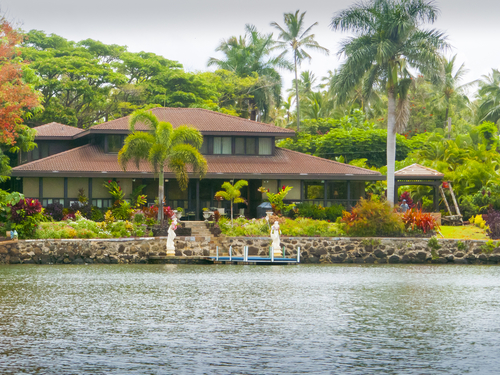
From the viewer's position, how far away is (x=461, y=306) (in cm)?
1769

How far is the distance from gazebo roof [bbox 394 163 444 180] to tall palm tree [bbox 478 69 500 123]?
21916mm

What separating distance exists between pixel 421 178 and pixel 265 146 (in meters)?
9.55

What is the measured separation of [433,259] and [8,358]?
76.3ft

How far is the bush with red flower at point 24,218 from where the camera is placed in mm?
28891

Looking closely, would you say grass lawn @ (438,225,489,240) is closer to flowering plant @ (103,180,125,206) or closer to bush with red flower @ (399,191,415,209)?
bush with red flower @ (399,191,415,209)

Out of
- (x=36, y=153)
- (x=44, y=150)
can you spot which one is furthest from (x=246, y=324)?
(x=44, y=150)

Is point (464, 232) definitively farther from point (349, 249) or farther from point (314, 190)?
point (314, 190)

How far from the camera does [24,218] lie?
2898 centimetres

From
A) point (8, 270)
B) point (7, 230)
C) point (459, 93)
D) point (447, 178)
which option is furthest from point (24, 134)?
point (459, 93)

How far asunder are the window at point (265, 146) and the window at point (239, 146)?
110cm

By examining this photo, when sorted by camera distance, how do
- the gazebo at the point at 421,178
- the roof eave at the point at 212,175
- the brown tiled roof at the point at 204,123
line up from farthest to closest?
the brown tiled roof at the point at 204,123 → the gazebo at the point at 421,178 → the roof eave at the point at 212,175

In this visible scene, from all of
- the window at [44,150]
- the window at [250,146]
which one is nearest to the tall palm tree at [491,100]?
the window at [250,146]

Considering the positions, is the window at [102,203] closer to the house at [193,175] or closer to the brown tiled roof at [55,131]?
the house at [193,175]

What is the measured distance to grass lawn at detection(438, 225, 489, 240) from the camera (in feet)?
106
